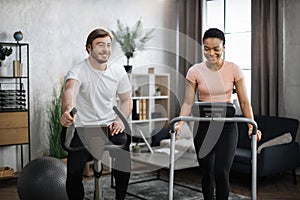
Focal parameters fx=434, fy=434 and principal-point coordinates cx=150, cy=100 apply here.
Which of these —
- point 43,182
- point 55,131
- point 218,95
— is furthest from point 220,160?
point 55,131

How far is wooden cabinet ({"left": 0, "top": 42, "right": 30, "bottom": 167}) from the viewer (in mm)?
4816

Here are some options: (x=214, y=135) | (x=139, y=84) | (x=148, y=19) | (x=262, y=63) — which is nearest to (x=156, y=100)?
(x=139, y=84)

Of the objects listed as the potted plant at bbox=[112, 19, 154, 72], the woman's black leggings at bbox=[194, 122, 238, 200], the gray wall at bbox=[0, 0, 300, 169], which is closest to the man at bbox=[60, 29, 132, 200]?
the woman's black leggings at bbox=[194, 122, 238, 200]

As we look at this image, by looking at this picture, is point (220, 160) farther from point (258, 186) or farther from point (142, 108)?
point (142, 108)

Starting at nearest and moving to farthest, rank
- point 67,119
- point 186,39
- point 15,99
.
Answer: point 67,119 < point 15,99 < point 186,39

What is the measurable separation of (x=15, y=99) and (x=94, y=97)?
2567mm

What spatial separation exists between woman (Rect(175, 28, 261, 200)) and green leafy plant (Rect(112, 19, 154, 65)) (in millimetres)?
2997

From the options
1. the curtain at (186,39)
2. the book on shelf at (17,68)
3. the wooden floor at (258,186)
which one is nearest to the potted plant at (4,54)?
the book on shelf at (17,68)

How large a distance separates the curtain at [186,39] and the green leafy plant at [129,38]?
74 centimetres

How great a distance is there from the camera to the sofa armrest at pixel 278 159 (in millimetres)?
4543

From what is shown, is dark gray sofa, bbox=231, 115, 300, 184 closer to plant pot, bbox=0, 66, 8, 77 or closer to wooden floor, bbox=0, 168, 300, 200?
wooden floor, bbox=0, 168, 300, 200

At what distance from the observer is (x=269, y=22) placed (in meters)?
5.34

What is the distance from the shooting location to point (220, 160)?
2916 mm

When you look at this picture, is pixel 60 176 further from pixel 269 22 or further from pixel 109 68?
pixel 269 22
